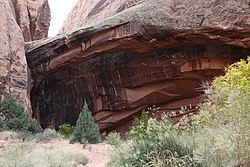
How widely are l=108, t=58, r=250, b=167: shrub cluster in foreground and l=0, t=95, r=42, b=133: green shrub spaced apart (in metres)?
10.2

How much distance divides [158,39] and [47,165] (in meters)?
9.30

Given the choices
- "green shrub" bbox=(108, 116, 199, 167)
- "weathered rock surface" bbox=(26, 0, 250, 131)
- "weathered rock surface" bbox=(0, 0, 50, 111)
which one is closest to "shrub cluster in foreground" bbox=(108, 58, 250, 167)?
"green shrub" bbox=(108, 116, 199, 167)

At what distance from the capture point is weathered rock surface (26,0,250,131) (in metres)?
13.2

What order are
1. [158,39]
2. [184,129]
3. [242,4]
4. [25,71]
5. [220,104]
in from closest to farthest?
[184,129], [220,104], [242,4], [158,39], [25,71]

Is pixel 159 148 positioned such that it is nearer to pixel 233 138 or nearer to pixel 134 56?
pixel 233 138

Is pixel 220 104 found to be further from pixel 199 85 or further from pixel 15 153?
pixel 199 85

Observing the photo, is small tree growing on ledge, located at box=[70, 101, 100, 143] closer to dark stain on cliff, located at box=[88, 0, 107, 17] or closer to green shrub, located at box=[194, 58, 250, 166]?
green shrub, located at box=[194, 58, 250, 166]

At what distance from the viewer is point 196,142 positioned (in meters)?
5.35

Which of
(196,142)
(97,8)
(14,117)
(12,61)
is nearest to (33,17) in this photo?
A: (97,8)

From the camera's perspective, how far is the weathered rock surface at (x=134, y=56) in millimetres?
13158

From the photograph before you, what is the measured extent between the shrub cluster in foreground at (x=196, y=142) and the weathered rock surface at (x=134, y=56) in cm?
760

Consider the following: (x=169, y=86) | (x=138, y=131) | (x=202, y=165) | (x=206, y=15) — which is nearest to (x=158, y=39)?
(x=206, y=15)

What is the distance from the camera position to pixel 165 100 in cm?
1941

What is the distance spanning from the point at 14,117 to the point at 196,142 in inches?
481
